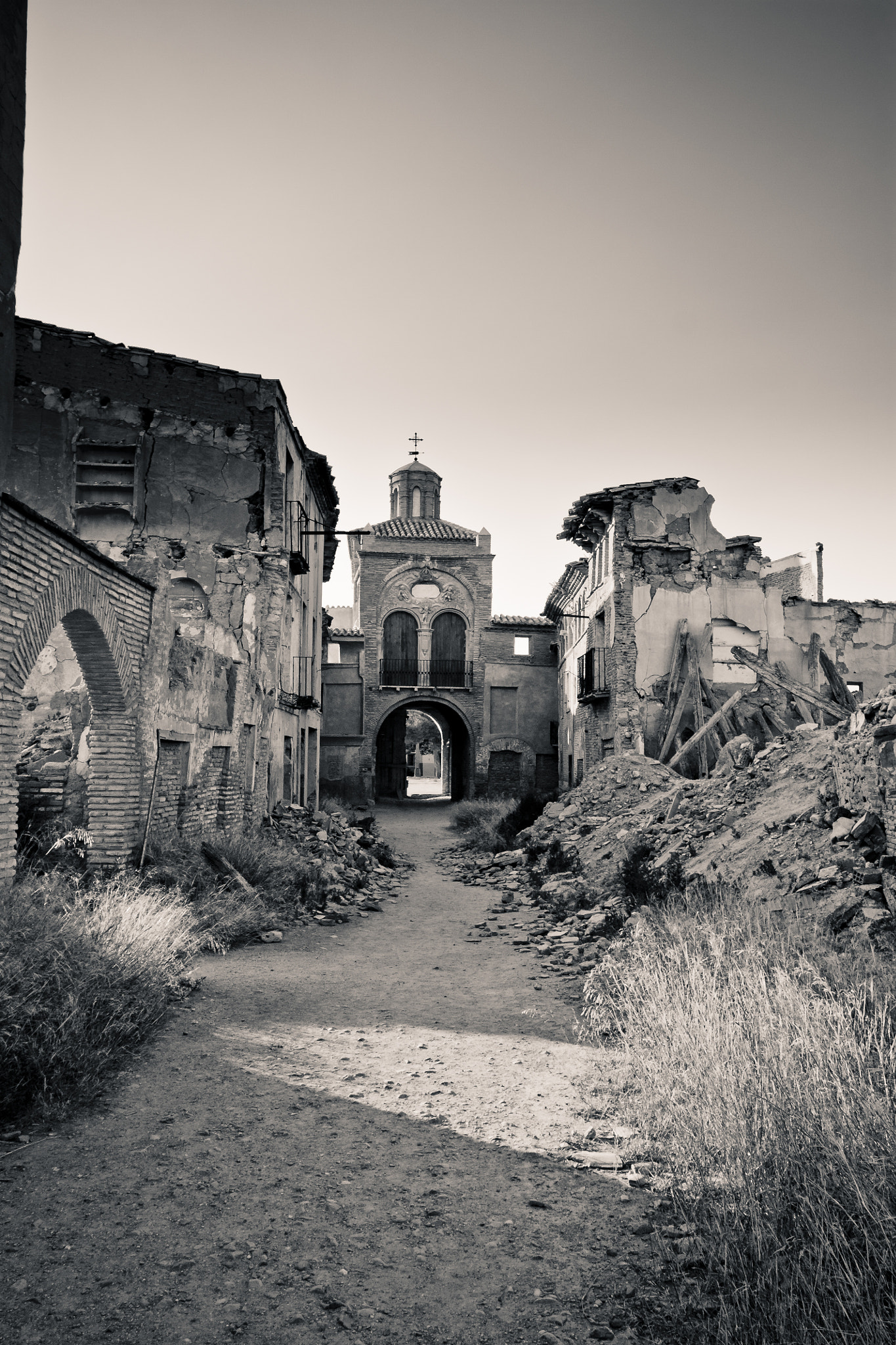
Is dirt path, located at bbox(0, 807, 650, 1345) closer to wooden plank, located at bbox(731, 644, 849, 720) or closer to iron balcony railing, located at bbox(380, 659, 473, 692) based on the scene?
wooden plank, located at bbox(731, 644, 849, 720)

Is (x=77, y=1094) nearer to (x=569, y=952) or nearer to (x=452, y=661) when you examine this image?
(x=569, y=952)

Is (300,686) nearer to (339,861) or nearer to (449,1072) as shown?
(339,861)

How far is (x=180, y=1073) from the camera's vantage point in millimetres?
4887

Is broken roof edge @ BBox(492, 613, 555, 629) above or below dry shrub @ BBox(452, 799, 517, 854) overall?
above

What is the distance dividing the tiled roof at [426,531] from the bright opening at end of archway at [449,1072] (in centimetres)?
2569

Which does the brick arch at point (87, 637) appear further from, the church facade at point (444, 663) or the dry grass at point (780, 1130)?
the church facade at point (444, 663)

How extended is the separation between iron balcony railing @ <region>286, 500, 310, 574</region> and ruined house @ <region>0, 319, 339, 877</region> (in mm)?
79

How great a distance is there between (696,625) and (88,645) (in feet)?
47.1

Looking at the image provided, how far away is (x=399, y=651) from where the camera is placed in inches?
1204

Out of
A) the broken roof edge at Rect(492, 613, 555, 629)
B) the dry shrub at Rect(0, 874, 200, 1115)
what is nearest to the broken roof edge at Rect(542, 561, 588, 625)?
the broken roof edge at Rect(492, 613, 555, 629)

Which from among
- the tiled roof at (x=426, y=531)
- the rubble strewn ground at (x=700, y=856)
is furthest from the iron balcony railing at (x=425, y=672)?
the rubble strewn ground at (x=700, y=856)

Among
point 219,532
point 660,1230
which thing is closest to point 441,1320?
point 660,1230

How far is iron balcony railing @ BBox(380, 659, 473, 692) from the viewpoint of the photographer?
30.3m

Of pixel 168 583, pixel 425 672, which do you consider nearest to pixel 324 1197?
pixel 168 583
